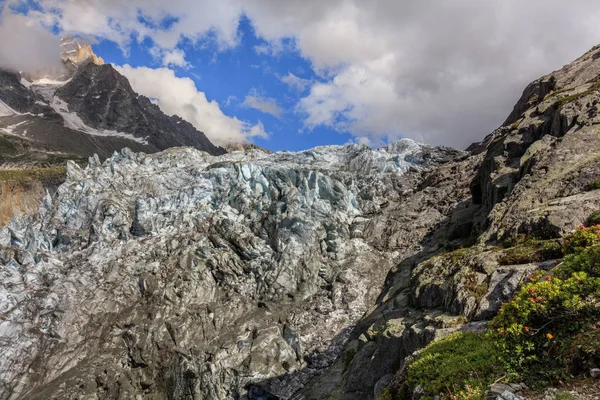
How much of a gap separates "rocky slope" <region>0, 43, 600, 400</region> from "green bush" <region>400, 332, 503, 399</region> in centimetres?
1110

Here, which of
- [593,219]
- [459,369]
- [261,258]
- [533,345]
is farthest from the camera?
[261,258]

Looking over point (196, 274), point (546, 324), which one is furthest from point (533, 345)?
point (196, 274)

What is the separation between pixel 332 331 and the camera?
53688mm

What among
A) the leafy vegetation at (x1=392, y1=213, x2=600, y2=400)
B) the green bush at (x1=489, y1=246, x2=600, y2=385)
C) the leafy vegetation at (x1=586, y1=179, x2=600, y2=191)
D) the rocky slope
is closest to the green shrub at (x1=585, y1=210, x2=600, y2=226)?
the rocky slope

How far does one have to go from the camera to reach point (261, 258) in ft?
223

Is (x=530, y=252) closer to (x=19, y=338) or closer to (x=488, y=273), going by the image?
(x=488, y=273)

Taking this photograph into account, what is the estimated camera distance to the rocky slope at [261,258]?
99.8 ft

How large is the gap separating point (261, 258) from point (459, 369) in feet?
195

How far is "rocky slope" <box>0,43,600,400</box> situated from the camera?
3041 centimetres

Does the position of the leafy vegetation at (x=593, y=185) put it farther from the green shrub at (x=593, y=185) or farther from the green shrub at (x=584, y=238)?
the green shrub at (x=584, y=238)

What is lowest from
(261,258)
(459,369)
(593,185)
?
(459,369)

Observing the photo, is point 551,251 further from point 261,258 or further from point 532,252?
point 261,258

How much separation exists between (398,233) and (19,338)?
67.4 metres

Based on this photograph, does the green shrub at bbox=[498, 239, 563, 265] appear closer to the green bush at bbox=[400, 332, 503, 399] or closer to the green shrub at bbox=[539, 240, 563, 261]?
the green shrub at bbox=[539, 240, 563, 261]
